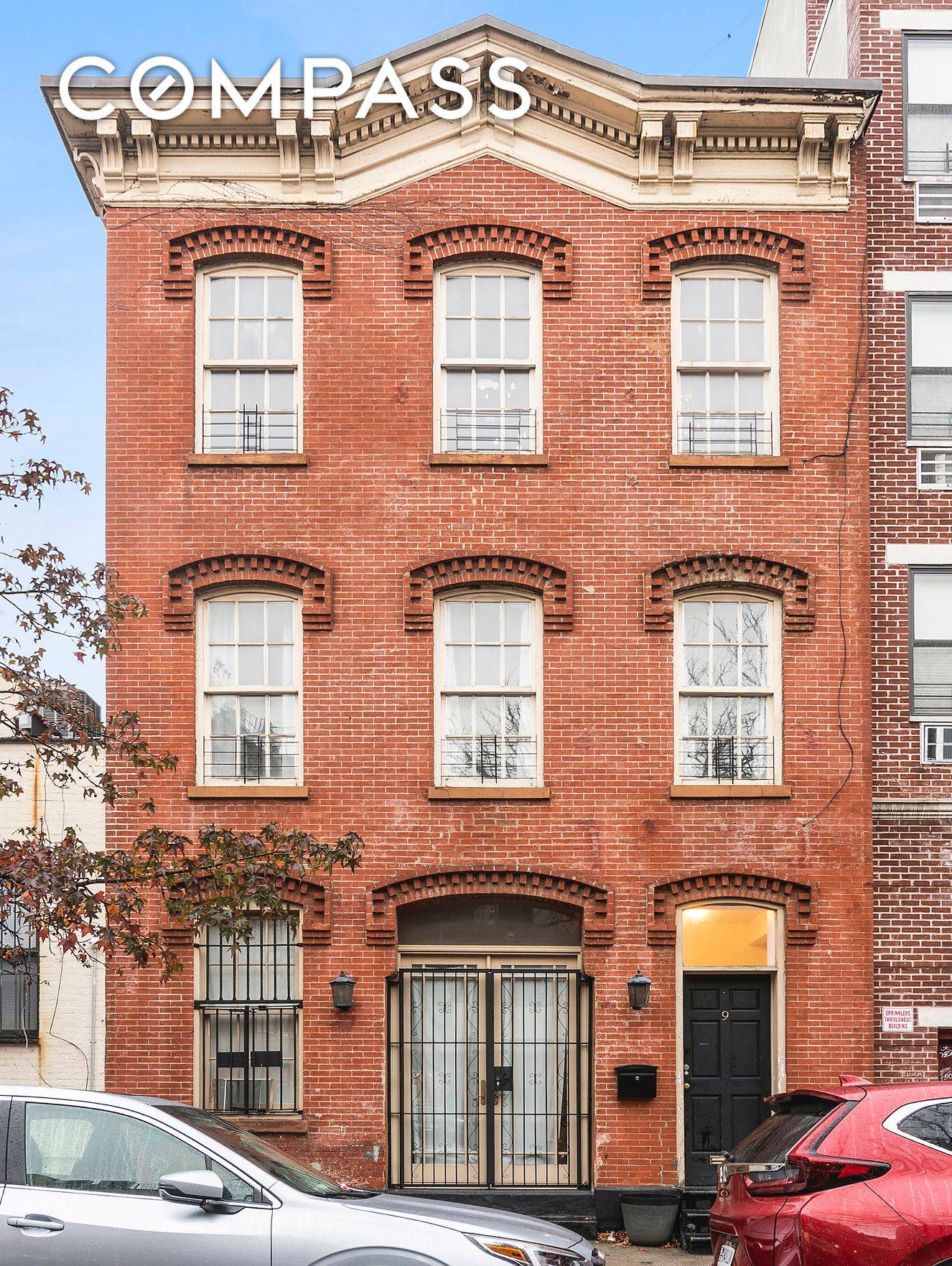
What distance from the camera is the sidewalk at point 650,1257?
13.2m

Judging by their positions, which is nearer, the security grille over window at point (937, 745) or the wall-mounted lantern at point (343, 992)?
the wall-mounted lantern at point (343, 992)

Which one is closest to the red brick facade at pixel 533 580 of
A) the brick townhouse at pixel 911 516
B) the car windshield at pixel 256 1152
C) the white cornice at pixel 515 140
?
the white cornice at pixel 515 140

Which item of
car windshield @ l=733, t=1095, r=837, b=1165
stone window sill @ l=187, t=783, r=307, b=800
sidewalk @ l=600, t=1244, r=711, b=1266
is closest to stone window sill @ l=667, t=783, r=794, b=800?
stone window sill @ l=187, t=783, r=307, b=800

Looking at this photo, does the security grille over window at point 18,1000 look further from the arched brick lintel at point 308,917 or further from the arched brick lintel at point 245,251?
the arched brick lintel at point 245,251

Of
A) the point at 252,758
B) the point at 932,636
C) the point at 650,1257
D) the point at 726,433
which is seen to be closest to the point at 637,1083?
the point at 650,1257

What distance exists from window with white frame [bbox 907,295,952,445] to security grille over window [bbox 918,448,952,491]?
6.7 inches

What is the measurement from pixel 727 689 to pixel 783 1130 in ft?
23.4

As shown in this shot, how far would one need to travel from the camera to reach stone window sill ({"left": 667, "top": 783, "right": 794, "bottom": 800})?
14914 mm

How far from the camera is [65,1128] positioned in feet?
25.1

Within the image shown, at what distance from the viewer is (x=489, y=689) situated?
1518 centimetres

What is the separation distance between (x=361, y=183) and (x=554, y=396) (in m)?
3.13

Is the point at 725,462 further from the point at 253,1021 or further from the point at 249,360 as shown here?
the point at 253,1021

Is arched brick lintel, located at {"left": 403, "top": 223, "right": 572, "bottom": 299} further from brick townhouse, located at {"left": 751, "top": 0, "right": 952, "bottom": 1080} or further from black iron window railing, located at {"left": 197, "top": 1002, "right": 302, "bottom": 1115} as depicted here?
black iron window railing, located at {"left": 197, "top": 1002, "right": 302, "bottom": 1115}

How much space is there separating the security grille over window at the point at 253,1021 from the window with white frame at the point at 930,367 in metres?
8.93
